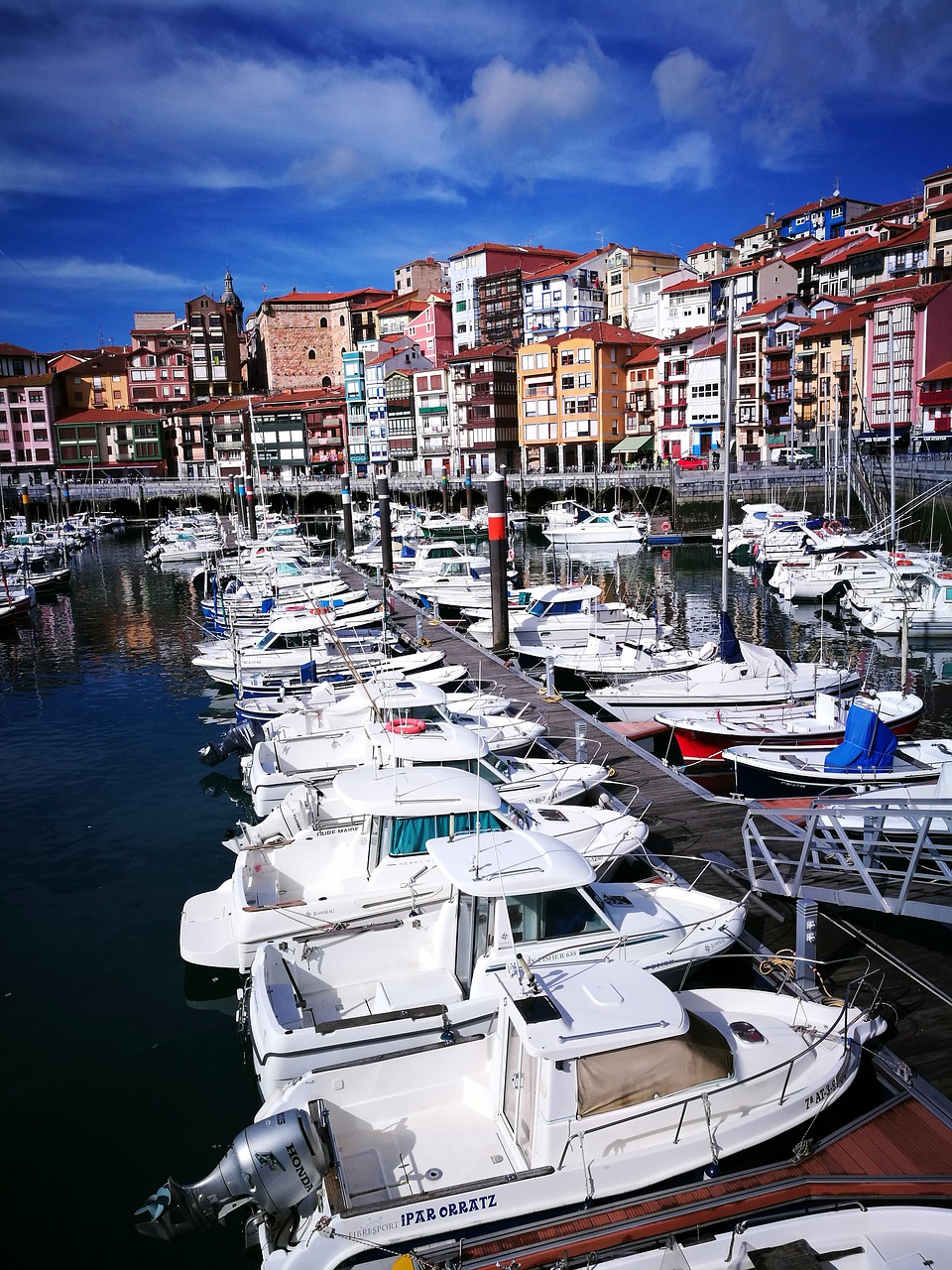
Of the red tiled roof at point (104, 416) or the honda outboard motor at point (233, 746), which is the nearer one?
the honda outboard motor at point (233, 746)

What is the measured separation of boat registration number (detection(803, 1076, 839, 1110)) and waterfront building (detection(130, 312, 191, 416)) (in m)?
124

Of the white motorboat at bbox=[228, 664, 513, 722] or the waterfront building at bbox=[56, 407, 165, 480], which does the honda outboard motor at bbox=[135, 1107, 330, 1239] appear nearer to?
the white motorboat at bbox=[228, 664, 513, 722]

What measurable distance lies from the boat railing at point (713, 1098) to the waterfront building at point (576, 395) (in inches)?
2991

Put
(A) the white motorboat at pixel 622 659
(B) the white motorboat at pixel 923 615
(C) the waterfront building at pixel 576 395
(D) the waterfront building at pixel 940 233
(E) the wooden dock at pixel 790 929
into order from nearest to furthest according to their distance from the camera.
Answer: (E) the wooden dock at pixel 790 929 → (A) the white motorboat at pixel 622 659 → (B) the white motorboat at pixel 923 615 → (D) the waterfront building at pixel 940 233 → (C) the waterfront building at pixel 576 395

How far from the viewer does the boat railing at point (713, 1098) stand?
285 inches

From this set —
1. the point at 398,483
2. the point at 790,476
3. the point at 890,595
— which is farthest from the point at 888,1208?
the point at 398,483

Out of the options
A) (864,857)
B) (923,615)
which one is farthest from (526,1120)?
(923,615)

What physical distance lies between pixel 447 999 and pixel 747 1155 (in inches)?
120

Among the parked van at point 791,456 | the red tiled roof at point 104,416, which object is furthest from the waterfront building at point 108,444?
the parked van at point 791,456

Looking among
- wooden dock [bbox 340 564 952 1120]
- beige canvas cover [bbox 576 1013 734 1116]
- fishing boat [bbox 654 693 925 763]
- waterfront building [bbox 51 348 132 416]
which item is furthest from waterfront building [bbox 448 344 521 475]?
beige canvas cover [bbox 576 1013 734 1116]

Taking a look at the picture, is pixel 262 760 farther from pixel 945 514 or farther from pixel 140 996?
pixel 945 514

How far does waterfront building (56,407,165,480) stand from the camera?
11019cm

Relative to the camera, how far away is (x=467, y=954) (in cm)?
969

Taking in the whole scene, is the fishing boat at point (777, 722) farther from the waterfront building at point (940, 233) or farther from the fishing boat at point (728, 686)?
the waterfront building at point (940, 233)
